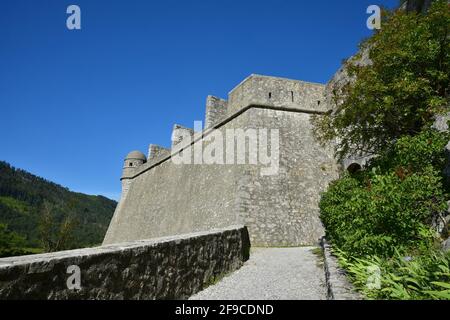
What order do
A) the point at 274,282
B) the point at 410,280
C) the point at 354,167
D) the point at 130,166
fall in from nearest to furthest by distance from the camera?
the point at 410,280, the point at 274,282, the point at 354,167, the point at 130,166

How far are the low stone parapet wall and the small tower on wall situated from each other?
2270 centimetres

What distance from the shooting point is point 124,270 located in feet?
13.4

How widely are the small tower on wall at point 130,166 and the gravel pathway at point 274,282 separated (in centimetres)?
2172

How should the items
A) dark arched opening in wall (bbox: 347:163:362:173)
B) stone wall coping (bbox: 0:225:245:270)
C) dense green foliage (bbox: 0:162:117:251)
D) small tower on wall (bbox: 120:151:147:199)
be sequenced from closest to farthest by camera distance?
stone wall coping (bbox: 0:225:245:270) → dark arched opening in wall (bbox: 347:163:362:173) → small tower on wall (bbox: 120:151:147:199) → dense green foliage (bbox: 0:162:117:251)

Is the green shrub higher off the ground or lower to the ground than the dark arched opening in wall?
lower

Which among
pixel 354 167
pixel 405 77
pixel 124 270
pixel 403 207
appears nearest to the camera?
pixel 124 270

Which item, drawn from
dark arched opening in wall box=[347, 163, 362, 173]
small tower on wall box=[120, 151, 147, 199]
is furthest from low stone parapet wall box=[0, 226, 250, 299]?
small tower on wall box=[120, 151, 147, 199]

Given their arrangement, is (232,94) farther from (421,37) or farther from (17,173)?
(17,173)

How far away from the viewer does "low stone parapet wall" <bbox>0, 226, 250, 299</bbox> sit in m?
2.80

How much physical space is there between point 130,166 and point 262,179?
61.7 feet

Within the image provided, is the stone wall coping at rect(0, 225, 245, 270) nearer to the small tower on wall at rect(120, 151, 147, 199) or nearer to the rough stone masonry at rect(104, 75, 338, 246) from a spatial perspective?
the rough stone masonry at rect(104, 75, 338, 246)

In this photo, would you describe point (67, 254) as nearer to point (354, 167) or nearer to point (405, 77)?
point (405, 77)

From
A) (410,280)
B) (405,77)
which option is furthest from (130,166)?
(410,280)

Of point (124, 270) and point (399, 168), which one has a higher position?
point (399, 168)
